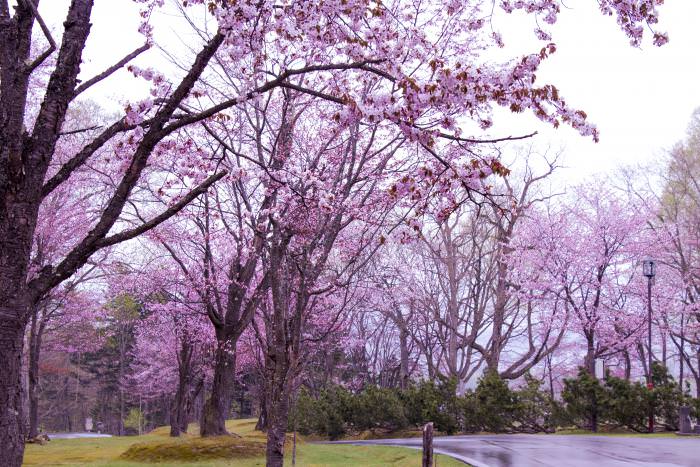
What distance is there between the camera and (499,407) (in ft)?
68.9

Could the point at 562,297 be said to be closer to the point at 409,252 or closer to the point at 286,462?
the point at 409,252

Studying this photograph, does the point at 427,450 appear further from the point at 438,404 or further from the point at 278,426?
the point at 438,404

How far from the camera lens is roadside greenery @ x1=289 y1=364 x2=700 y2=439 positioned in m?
18.9

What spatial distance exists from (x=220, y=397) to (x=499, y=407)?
30.4 feet

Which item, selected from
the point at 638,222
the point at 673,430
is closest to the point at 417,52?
the point at 673,430

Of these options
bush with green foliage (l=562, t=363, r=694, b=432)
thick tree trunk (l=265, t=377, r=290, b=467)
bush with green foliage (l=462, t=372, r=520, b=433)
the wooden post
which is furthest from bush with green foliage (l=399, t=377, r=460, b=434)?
the wooden post

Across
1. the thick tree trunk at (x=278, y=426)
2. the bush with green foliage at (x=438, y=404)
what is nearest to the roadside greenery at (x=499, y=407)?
the bush with green foliage at (x=438, y=404)

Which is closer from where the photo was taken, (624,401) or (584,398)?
(624,401)

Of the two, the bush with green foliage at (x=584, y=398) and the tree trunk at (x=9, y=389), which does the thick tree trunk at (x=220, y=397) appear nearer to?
the bush with green foliage at (x=584, y=398)

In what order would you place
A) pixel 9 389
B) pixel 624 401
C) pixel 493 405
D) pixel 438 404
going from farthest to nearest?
pixel 438 404 → pixel 493 405 → pixel 624 401 → pixel 9 389

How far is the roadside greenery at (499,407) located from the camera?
1889 cm

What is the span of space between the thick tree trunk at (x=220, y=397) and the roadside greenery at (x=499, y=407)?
196cm

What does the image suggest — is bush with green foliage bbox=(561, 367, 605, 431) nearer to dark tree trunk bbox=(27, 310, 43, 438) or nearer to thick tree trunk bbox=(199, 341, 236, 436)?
thick tree trunk bbox=(199, 341, 236, 436)

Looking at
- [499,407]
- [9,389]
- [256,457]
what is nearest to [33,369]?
[256,457]
